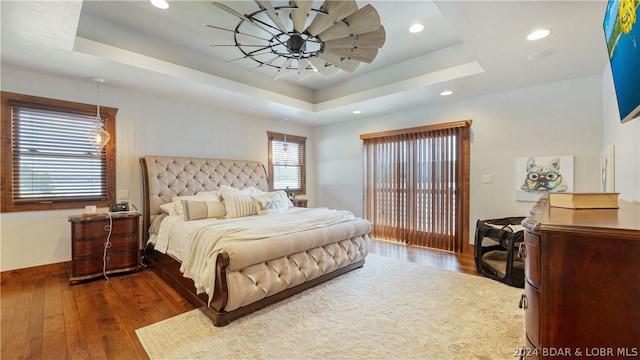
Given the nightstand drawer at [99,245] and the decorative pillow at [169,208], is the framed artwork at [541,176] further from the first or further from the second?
the nightstand drawer at [99,245]

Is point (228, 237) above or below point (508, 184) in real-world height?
below

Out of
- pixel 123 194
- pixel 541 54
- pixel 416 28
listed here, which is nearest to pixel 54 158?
pixel 123 194

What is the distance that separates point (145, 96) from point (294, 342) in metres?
4.02

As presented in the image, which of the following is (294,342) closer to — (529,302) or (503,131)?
(529,302)

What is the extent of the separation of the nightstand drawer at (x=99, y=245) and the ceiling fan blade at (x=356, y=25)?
3.38m

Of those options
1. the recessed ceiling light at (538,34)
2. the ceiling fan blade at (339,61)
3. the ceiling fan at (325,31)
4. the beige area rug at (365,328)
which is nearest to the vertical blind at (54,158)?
the beige area rug at (365,328)

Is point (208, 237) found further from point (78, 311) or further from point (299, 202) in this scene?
point (299, 202)

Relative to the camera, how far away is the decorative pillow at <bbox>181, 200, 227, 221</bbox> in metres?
3.34

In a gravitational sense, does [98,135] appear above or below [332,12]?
below

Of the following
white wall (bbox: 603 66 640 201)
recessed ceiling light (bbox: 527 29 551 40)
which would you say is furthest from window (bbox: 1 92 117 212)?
white wall (bbox: 603 66 640 201)

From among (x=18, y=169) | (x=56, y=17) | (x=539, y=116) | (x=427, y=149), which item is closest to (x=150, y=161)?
(x=18, y=169)

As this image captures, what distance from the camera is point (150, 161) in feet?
12.9

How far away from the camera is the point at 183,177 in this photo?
13.9 feet

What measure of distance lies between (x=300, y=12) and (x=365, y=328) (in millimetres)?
2581
